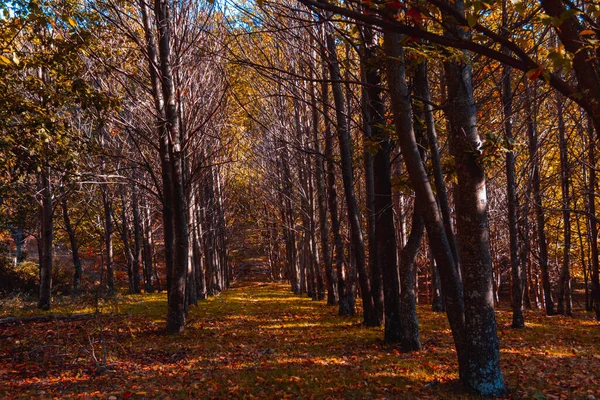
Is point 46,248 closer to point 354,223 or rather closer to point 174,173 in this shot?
point 174,173

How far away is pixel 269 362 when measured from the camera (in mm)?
7625

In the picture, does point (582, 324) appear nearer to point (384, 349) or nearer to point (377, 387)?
point (384, 349)

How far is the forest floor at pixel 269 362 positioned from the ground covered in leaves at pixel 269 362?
0.7 inches

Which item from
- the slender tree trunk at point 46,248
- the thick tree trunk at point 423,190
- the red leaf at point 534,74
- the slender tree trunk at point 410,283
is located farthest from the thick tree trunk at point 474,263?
the slender tree trunk at point 46,248

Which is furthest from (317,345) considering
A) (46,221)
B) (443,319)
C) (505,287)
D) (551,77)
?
(505,287)

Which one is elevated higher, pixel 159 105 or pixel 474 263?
pixel 159 105

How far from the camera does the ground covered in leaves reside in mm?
5836

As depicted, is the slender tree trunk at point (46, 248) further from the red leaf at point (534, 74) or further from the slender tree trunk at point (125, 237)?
the red leaf at point (534, 74)

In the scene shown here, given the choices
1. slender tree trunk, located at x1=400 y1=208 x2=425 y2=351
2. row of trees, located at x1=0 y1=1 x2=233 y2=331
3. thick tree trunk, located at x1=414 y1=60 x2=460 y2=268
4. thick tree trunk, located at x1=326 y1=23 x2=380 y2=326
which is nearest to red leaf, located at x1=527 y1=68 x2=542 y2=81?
thick tree trunk, located at x1=414 y1=60 x2=460 y2=268

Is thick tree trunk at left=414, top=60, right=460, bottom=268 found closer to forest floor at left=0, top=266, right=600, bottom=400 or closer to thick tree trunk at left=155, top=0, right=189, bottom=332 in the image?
forest floor at left=0, top=266, right=600, bottom=400

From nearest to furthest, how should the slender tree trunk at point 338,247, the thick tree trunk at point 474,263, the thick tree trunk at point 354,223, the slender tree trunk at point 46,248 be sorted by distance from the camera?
the thick tree trunk at point 474,263, the thick tree trunk at point 354,223, the slender tree trunk at point 338,247, the slender tree trunk at point 46,248

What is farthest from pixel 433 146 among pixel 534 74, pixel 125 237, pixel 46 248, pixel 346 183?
pixel 125 237

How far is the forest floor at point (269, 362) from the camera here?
19.1 feet

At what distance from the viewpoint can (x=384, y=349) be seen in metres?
8.48
